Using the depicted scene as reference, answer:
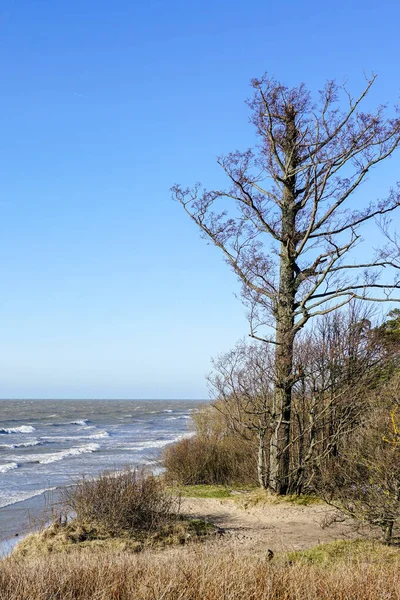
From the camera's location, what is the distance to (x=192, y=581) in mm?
6469

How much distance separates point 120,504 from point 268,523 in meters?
3.60

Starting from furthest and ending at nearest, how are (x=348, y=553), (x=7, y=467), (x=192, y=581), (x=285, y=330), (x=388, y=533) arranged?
(x=7, y=467)
(x=285, y=330)
(x=388, y=533)
(x=348, y=553)
(x=192, y=581)

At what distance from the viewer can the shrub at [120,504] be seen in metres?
11.9

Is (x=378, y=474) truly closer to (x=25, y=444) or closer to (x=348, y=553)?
(x=348, y=553)

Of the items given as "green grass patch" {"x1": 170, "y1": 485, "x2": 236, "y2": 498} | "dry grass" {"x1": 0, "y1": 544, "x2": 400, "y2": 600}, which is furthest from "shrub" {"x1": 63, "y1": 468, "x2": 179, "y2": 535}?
"dry grass" {"x1": 0, "y1": 544, "x2": 400, "y2": 600}

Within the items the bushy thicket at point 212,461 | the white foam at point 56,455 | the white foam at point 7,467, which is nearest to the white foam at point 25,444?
the white foam at point 56,455

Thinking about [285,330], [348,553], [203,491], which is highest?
[285,330]

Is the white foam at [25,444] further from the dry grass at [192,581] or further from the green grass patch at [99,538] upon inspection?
the dry grass at [192,581]


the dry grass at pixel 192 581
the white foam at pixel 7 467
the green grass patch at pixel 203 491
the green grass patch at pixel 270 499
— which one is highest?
the dry grass at pixel 192 581

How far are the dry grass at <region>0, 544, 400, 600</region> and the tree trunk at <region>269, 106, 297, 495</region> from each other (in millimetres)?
9004

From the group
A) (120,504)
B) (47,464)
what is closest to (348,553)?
(120,504)

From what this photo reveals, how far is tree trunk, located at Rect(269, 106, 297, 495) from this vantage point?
16297 mm

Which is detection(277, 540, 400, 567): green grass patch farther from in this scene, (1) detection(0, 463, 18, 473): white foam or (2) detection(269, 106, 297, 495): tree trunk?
(1) detection(0, 463, 18, 473): white foam

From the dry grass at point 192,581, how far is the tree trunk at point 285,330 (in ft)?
29.5
